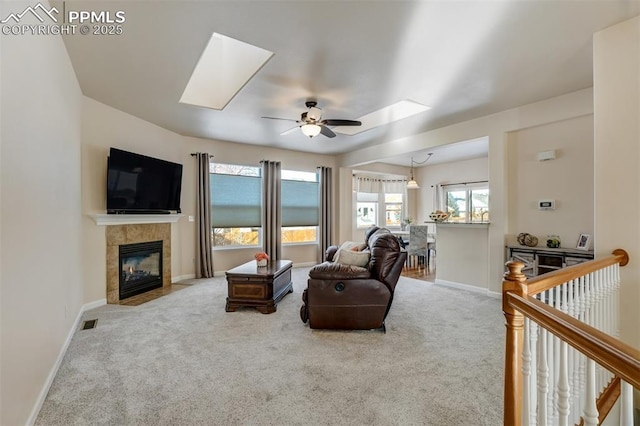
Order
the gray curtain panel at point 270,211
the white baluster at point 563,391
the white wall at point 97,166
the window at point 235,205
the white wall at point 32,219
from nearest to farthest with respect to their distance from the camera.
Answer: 1. the white baluster at point 563,391
2. the white wall at point 32,219
3. the white wall at point 97,166
4. the window at point 235,205
5. the gray curtain panel at point 270,211

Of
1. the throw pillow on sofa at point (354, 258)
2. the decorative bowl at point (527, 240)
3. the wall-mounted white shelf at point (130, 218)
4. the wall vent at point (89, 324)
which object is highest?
the wall-mounted white shelf at point (130, 218)

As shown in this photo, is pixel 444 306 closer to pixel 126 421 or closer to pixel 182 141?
pixel 126 421

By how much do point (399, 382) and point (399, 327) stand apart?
1086mm

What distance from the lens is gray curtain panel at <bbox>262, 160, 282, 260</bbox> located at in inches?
250

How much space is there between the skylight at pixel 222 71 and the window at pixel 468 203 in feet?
21.8

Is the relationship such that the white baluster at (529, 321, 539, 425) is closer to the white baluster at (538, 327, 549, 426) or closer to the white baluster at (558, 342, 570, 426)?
the white baluster at (538, 327, 549, 426)

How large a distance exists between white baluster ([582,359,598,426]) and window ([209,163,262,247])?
5.82 metres

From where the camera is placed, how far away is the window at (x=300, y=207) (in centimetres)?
685

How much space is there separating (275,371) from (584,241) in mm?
4023

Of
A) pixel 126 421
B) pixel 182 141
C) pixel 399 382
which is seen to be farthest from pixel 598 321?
pixel 182 141

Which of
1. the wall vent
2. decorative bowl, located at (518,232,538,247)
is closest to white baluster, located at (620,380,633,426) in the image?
decorative bowl, located at (518,232,538,247)

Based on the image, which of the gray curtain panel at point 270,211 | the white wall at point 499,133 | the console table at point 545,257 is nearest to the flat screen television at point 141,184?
the gray curtain panel at point 270,211

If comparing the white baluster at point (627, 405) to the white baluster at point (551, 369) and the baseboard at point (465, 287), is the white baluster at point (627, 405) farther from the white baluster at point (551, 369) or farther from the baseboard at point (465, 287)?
the baseboard at point (465, 287)

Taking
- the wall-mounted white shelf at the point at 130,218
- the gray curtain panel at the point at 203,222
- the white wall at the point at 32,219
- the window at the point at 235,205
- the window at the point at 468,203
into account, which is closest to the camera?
the white wall at the point at 32,219
